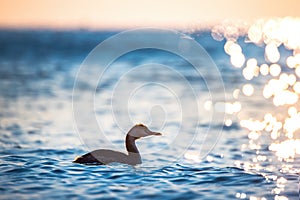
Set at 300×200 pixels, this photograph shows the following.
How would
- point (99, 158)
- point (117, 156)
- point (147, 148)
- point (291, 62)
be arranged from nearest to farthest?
point (99, 158) → point (117, 156) → point (147, 148) → point (291, 62)

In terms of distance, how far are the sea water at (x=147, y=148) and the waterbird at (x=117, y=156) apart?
154mm

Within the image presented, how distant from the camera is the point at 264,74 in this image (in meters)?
39.0

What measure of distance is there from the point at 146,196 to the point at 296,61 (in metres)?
39.0

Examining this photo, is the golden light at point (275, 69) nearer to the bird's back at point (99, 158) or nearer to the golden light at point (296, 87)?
the golden light at point (296, 87)

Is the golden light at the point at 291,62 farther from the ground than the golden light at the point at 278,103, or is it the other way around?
the golden light at the point at 291,62

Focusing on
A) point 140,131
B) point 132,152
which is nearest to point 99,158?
point 132,152

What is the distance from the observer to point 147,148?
17.2 m

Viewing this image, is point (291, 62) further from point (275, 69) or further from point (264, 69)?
point (264, 69)

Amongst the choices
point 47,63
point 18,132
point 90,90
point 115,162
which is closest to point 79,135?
point 18,132

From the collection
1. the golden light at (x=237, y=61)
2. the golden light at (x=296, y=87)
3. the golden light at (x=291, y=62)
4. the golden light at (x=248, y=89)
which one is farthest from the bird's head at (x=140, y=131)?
the golden light at (x=291, y=62)

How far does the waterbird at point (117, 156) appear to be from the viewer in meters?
14.5

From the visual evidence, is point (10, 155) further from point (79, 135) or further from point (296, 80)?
point (296, 80)

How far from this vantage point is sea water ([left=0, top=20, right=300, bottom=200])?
1277 cm

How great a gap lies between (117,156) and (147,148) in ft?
8.41
